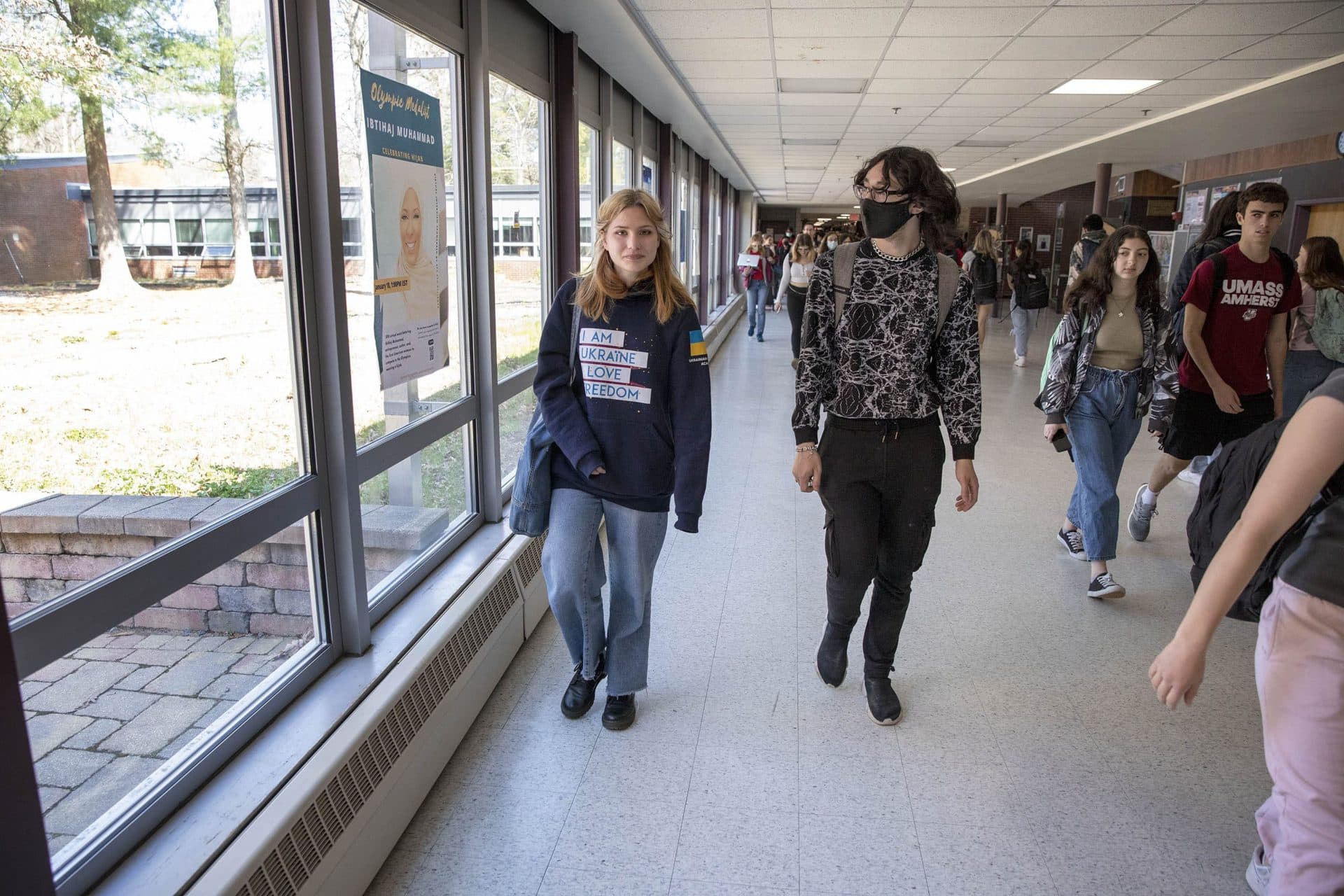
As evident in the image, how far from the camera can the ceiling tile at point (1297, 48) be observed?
215 inches

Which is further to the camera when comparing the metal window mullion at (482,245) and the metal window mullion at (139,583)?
the metal window mullion at (482,245)

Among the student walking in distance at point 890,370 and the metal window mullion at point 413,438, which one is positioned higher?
the student walking in distance at point 890,370

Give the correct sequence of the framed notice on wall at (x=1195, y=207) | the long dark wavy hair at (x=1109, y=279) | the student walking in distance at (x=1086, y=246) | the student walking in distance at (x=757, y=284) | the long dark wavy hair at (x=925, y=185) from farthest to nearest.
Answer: the student walking in distance at (x=757, y=284) < the framed notice on wall at (x=1195, y=207) < the student walking in distance at (x=1086, y=246) < the long dark wavy hair at (x=1109, y=279) < the long dark wavy hair at (x=925, y=185)

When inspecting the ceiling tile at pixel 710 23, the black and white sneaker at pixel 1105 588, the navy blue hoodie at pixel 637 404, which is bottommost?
the black and white sneaker at pixel 1105 588

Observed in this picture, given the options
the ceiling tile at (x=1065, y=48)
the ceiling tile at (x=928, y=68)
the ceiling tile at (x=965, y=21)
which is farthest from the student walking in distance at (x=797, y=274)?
the ceiling tile at (x=965, y=21)

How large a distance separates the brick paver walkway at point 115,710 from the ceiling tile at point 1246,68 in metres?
7.14

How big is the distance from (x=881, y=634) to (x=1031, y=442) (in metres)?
4.51

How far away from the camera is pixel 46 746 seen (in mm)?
1570

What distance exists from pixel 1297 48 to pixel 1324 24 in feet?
2.07

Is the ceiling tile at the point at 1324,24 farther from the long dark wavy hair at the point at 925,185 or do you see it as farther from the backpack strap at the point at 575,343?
the backpack strap at the point at 575,343

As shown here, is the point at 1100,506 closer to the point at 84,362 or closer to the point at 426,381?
the point at 426,381

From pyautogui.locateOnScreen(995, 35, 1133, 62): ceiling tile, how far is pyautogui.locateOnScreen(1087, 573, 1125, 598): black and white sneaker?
3561 millimetres

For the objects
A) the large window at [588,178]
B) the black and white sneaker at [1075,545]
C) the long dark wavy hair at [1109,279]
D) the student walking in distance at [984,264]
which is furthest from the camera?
the student walking in distance at [984,264]

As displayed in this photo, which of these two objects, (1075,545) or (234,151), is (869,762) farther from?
(234,151)
